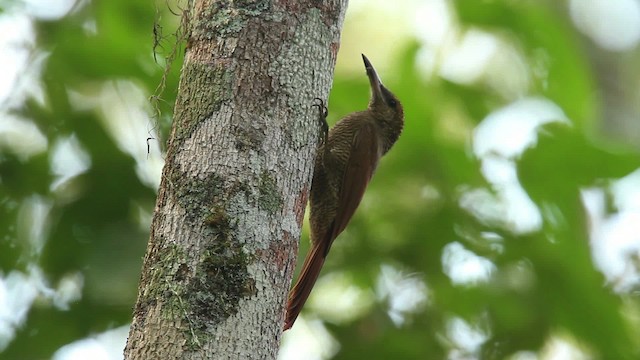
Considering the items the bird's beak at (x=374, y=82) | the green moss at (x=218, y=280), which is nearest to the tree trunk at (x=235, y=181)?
the green moss at (x=218, y=280)

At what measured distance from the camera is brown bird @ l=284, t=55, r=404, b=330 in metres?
2.99

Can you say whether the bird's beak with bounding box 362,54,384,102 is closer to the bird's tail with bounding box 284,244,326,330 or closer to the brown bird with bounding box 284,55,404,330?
the brown bird with bounding box 284,55,404,330

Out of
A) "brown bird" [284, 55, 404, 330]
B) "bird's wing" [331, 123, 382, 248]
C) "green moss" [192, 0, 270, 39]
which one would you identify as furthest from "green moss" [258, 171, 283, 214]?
"bird's wing" [331, 123, 382, 248]

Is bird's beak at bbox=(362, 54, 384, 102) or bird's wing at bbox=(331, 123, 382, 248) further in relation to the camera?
bird's beak at bbox=(362, 54, 384, 102)

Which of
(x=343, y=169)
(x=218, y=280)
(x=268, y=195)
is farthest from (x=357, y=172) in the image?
(x=218, y=280)

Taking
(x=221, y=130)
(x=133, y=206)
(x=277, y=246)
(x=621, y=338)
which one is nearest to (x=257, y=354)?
(x=277, y=246)

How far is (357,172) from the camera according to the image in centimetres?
331

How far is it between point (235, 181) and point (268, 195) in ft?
0.25

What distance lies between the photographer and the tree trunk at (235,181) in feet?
5.48

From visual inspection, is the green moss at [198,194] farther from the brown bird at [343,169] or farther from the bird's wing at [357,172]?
the bird's wing at [357,172]

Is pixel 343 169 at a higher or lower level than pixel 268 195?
lower

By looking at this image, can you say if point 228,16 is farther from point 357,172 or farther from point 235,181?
point 357,172

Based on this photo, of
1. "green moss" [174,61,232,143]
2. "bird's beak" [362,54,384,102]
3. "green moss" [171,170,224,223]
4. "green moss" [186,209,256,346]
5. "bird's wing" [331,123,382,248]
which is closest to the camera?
"green moss" [186,209,256,346]

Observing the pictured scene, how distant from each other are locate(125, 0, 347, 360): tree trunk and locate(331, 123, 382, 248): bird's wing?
107 cm
